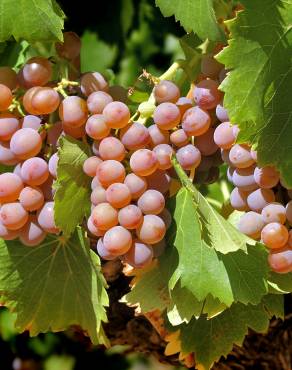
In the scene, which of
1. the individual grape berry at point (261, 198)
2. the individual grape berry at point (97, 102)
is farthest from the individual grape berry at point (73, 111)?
the individual grape berry at point (261, 198)

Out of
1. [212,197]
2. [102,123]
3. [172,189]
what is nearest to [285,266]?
[172,189]

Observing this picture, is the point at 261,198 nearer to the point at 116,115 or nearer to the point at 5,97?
the point at 116,115

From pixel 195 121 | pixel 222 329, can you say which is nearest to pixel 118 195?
pixel 195 121

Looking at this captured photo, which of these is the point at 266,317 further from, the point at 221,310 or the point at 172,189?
the point at 172,189

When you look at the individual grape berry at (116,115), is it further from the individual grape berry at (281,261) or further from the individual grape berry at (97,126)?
the individual grape berry at (281,261)

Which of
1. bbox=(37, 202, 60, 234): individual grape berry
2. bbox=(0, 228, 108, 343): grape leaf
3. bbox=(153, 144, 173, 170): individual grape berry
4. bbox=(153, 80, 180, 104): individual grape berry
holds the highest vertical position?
bbox=(153, 80, 180, 104): individual grape berry

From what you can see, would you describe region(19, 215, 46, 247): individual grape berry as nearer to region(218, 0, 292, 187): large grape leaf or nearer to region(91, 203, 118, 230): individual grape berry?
region(91, 203, 118, 230): individual grape berry

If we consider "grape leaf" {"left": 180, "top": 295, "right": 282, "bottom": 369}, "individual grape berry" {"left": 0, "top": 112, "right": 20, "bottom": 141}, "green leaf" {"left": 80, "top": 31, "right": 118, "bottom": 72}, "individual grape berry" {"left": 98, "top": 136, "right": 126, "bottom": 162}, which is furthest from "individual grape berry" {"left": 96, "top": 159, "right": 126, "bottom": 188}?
"green leaf" {"left": 80, "top": 31, "right": 118, "bottom": 72}
